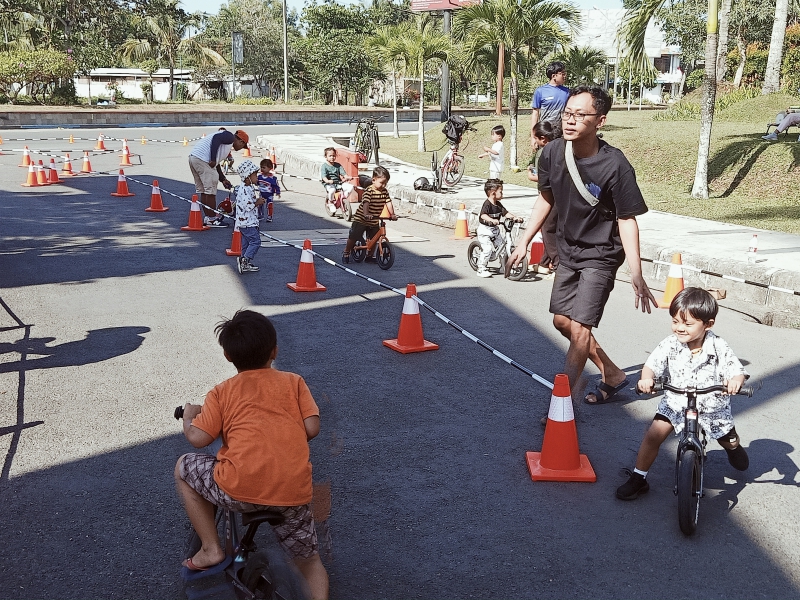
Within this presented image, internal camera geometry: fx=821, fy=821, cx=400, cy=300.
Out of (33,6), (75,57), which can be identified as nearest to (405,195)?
(75,57)

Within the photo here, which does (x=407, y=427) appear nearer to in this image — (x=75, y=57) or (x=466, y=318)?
(x=466, y=318)

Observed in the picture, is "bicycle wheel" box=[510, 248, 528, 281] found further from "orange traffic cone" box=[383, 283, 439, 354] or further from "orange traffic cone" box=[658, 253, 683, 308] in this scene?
"orange traffic cone" box=[383, 283, 439, 354]

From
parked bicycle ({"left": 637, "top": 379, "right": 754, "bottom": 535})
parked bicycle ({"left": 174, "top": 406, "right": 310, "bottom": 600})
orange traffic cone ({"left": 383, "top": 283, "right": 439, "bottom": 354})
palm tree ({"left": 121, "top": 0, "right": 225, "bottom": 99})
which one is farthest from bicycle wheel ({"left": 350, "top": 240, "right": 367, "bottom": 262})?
palm tree ({"left": 121, "top": 0, "right": 225, "bottom": 99})

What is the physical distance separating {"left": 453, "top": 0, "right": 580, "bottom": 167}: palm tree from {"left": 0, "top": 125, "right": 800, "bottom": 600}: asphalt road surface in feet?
40.5

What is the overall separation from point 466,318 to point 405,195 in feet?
29.1

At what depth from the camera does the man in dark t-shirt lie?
16.0 feet

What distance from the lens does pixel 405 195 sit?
16719 mm

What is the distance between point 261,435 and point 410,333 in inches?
155

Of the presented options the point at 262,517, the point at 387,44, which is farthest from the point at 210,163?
the point at 387,44

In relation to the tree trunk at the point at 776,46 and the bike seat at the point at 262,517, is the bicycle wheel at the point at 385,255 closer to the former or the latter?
the bike seat at the point at 262,517

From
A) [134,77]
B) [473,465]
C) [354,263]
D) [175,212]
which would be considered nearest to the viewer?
[473,465]

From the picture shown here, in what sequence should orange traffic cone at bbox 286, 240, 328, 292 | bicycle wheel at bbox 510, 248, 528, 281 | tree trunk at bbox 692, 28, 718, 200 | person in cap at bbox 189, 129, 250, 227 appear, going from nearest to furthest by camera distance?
orange traffic cone at bbox 286, 240, 328, 292 → bicycle wheel at bbox 510, 248, 528, 281 → person in cap at bbox 189, 129, 250, 227 → tree trunk at bbox 692, 28, 718, 200

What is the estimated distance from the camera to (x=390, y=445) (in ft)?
16.5

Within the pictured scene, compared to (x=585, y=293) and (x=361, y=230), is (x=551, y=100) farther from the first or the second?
(x=585, y=293)
